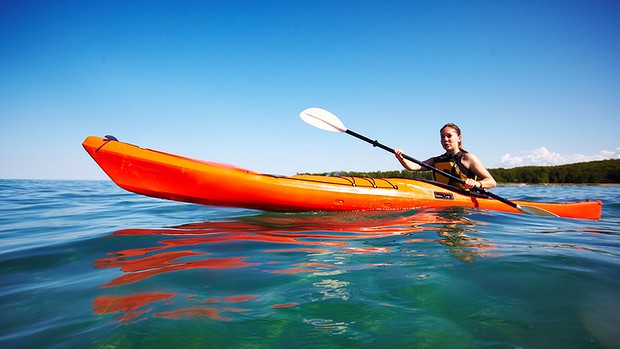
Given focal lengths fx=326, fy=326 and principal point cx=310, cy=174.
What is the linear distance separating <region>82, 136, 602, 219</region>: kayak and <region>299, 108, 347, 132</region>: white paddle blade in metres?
1.21

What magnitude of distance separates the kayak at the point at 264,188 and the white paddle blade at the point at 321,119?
1.21 meters

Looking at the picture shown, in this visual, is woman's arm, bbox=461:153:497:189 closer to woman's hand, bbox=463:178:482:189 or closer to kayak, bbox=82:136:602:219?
woman's hand, bbox=463:178:482:189

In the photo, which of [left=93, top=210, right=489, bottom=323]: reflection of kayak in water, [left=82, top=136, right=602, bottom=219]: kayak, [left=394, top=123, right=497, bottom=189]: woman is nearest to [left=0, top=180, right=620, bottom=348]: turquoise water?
[left=93, top=210, right=489, bottom=323]: reflection of kayak in water

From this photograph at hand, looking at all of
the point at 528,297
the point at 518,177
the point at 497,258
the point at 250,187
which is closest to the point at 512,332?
the point at 528,297

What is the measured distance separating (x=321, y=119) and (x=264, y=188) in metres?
2.24

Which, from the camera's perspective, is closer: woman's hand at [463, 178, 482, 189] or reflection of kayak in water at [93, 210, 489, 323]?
reflection of kayak in water at [93, 210, 489, 323]

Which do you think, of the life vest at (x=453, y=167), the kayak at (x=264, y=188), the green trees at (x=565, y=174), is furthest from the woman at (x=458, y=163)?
the green trees at (x=565, y=174)

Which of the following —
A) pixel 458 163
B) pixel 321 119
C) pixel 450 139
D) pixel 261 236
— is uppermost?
pixel 321 119

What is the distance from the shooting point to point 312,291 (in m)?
2.08

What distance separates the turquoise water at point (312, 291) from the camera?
157cm

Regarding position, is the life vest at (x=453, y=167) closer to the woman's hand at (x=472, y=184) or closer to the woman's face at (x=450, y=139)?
the woman's face at (x=450, y=139)

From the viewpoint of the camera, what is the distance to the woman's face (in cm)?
619

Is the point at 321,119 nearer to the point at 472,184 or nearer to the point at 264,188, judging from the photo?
the point at 264,188

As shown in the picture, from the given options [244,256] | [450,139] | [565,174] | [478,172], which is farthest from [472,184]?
[565,174]
